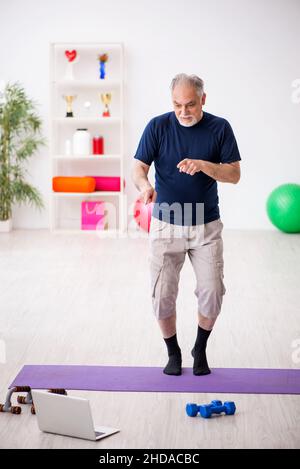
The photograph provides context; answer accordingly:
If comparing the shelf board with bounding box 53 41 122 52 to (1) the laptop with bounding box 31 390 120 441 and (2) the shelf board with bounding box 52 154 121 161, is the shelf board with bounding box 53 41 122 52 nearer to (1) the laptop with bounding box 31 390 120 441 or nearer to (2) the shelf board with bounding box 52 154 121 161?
(2) the shelf board with bounding box 52 154 121 161

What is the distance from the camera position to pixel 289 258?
6.24m

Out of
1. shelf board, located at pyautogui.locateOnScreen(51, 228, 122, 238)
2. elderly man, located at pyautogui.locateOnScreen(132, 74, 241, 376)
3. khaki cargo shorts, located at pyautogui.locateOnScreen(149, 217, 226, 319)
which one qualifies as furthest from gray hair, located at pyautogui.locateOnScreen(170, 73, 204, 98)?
shelf board, located at pyautogui.locateOnScreen(51, 228, 122, 238)

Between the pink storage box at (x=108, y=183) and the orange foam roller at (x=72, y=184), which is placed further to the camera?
the pink storage box at (x=108, y=183)

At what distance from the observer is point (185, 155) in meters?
3.19

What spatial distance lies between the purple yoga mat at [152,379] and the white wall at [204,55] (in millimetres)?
4493

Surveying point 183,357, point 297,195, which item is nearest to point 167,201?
point 183,357

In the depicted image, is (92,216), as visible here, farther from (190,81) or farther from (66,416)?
(66,416)

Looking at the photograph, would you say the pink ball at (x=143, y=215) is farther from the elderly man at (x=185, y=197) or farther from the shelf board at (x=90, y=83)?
the elderly man at (x=185, y=197)

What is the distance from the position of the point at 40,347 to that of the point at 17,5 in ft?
15.7

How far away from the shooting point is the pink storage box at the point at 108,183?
7508 millimetres

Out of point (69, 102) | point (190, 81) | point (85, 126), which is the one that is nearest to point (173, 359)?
point (190, 81)

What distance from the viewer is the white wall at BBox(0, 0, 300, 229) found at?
748cm

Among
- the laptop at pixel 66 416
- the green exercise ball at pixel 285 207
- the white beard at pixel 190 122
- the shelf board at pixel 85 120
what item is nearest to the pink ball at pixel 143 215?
the shelf board at pixel 85 120

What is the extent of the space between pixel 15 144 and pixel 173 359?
15.8 ft
